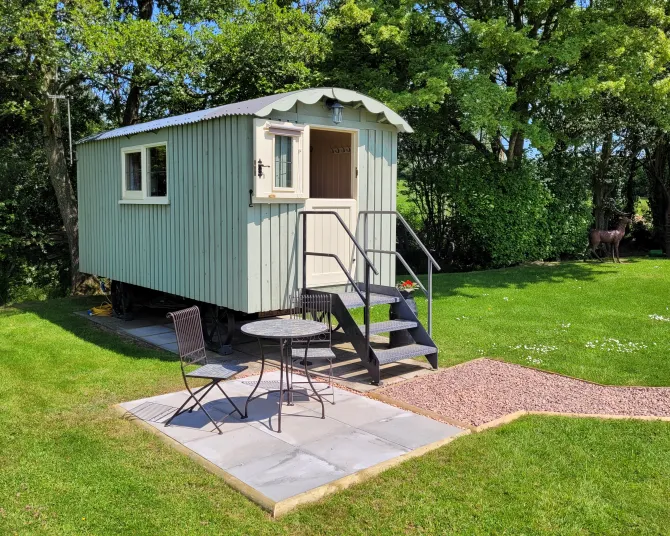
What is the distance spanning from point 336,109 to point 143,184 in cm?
289

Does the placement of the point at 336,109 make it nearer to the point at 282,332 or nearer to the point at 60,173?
the point at 282,332

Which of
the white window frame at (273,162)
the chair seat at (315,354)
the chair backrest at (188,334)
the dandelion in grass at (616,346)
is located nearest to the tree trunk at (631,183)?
the dandelion in grass at (616,346)

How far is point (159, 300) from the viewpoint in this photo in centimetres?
880

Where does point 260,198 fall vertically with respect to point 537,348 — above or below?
above

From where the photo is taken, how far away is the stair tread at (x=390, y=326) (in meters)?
6.17

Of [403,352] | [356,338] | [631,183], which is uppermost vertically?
[631,183]

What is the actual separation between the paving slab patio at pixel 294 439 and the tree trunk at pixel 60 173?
7.39m

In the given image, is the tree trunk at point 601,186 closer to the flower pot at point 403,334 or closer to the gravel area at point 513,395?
the flower pot at point 403,334

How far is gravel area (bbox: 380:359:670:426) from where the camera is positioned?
5.10m

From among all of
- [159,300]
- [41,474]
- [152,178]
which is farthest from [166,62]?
[41,474]

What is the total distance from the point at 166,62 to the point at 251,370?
22.5 ft

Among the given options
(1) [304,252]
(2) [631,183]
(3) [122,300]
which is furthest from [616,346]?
(2) [631,183]

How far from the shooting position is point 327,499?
11.8ft

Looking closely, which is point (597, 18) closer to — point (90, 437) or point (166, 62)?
point (166, 62)
